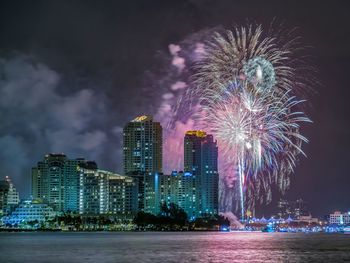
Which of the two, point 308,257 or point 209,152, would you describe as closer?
point 308,257

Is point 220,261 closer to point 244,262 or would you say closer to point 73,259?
point 244,262

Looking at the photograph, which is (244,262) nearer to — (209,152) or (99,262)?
Result: (99,262)

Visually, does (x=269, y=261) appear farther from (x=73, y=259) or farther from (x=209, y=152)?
(x=209, y=152)

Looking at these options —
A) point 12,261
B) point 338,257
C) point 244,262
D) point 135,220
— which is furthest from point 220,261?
point 135,220

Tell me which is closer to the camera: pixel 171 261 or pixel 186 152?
pixel 171 261

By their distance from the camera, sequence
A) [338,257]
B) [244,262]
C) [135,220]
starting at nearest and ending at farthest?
1. [244,262]
2. [338,257]
3. [135,220]

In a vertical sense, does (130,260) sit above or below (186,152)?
below

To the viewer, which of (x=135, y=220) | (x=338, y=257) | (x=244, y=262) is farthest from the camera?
(x=135, y=220)

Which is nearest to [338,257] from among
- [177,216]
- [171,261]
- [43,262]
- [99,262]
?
[171,261]

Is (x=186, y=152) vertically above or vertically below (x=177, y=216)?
above
